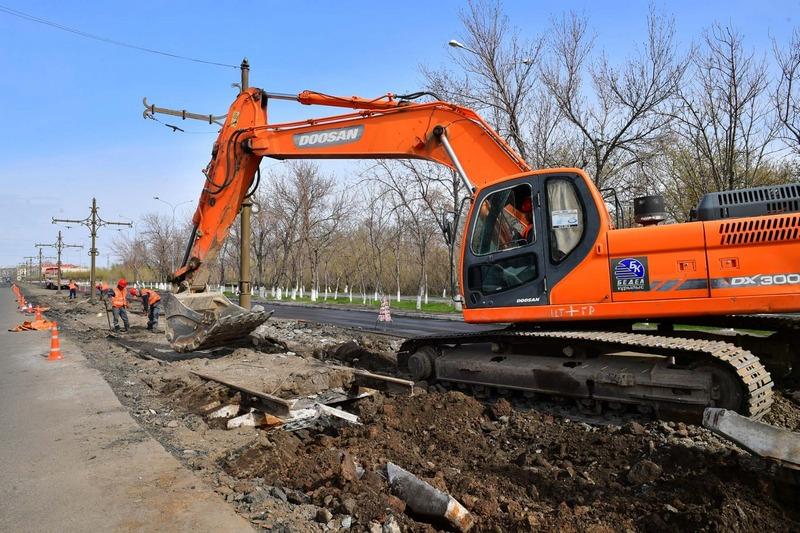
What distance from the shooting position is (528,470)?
4.70 meters

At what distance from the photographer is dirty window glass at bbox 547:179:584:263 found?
652 cm

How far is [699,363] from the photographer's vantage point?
578 centimetres

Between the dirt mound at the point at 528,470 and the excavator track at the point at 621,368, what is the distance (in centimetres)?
47

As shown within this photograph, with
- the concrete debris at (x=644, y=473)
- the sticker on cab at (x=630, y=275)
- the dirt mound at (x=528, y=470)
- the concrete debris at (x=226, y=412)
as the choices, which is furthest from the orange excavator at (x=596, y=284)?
the concrete debris at (x=226, y=412)

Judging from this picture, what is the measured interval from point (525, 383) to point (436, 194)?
78.1 feet

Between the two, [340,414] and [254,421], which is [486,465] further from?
[254,421]

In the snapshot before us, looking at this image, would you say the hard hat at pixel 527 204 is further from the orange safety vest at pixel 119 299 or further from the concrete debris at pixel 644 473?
the orange safety vest at pixel 119 299

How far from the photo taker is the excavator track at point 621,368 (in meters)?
5.48

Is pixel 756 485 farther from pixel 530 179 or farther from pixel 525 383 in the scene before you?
pixel 530 179

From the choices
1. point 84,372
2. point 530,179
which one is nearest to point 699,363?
point 530,179

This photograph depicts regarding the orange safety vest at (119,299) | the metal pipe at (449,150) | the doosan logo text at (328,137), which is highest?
the doosan logo text at (328,137)

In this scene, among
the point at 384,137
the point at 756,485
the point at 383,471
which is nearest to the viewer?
the point at 756,485

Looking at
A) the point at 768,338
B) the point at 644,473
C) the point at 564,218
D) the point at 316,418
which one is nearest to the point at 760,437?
the point at 644,473

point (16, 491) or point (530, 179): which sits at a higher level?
point (530, 179)
